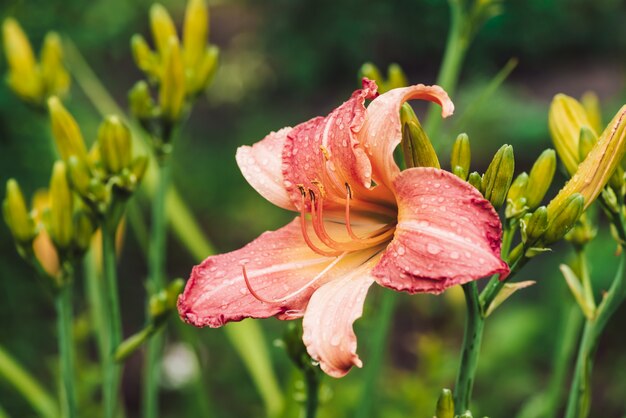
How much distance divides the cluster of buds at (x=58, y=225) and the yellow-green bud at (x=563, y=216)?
44cm

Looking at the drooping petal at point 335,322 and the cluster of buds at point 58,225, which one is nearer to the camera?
the drooping petal at point 335,322

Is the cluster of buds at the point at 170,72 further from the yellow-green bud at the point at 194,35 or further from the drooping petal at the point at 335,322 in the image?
the drooping petal at the point at 335,322

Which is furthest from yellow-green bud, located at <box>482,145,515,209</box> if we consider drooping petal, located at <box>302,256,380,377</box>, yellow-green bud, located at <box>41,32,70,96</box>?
yellow-green bud, located at <box>41,32,70,96</box>

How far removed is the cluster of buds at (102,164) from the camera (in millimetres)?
741

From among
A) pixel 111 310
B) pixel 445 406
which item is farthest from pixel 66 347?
pixel 445 406

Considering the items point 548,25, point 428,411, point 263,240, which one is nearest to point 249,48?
point 548,25

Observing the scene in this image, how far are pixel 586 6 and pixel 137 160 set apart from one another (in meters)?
3.44

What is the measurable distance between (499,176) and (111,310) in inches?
15.3

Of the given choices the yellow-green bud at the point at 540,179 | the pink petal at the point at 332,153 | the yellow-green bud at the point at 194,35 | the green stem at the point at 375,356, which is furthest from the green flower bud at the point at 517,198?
the yellow-green bud at the point at 194,35

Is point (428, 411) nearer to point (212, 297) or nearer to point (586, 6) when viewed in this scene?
point (212, 297)

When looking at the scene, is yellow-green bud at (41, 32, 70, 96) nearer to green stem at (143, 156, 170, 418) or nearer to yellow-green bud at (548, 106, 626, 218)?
green stem at (143, 156, 170, 418)

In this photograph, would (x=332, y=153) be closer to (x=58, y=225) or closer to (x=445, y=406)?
(x=445, y=406)

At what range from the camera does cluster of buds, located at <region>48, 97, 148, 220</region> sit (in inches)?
29.2

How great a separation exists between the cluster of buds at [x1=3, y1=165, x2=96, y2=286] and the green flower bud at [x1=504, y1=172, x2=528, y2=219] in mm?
403
